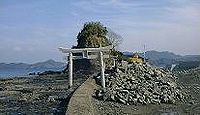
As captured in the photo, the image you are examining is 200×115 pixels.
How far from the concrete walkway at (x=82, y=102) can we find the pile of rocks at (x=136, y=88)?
Answer: 3.04ft

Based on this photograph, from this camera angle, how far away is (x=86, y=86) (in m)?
30.4

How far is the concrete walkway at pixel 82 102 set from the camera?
2018cm

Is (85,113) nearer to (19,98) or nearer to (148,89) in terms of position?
(19,98)

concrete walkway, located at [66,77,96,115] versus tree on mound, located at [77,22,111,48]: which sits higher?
tree on mound, located at [77,22,111,48]

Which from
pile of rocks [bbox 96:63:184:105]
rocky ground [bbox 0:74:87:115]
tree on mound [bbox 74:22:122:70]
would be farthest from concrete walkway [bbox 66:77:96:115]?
tree on mound [bbox 74:22:122:70]

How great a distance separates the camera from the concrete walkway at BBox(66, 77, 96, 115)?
66.2 ft

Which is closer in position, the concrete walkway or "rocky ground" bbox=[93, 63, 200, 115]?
the concrete walkway

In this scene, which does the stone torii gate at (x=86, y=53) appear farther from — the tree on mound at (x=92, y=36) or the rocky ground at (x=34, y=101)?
the tree on mound at (x=92, y=36)

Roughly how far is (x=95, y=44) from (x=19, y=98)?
22.5 meters

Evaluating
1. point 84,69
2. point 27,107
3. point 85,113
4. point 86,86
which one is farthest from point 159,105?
point 84,69

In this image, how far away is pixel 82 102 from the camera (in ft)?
76.0

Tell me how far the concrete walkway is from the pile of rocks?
0.93 metres

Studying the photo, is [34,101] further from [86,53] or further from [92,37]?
[92,37]

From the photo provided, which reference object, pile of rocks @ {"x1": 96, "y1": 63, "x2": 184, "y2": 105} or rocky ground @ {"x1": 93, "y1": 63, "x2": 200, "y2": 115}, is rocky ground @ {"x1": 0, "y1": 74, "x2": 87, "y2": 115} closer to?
rocky ground @ {"x1": 93, "y1": 63, "x2": 200, "y2": 115}
